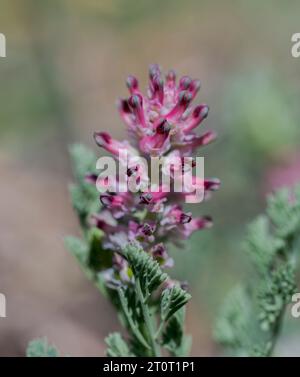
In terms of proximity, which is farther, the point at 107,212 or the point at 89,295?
the point at 89,295

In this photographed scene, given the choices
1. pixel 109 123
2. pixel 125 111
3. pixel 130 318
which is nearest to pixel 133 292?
pixel 130 318

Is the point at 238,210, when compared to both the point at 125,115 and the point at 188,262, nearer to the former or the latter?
the point at 188,262

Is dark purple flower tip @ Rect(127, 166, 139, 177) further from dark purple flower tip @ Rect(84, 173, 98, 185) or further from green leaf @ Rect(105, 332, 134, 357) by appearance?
green leaf @ Rect(105, 332, 134, 357)

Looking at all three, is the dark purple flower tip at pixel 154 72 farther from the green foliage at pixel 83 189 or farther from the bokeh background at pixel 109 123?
the bokeh background at pixel 109 123

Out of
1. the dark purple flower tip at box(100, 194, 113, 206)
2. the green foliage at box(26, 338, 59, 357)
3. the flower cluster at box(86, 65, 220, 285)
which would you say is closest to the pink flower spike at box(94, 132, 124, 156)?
the flower cluster at box(86, 65, 220, 285)

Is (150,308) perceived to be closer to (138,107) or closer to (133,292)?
(133,292)

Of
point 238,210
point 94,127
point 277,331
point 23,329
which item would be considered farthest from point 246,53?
point 277,331

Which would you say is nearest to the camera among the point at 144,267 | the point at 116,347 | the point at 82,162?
the point at 144,267
